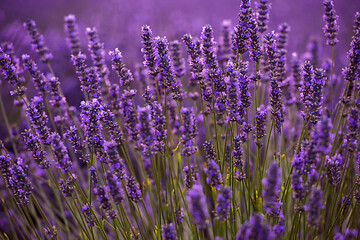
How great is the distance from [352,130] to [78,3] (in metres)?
9.72

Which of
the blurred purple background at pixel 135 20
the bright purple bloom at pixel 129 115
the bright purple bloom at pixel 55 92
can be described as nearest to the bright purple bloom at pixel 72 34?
the bright purple bloom at pixel 55 92

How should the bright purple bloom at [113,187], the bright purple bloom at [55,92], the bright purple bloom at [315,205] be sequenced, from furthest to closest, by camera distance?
the bright purple bloom at [55,92], the bright purple bloom at [113,187], the bright purple bloom at [315,205]

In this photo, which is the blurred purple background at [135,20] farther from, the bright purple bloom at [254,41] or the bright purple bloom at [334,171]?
the bright purple bloom at [334,171]

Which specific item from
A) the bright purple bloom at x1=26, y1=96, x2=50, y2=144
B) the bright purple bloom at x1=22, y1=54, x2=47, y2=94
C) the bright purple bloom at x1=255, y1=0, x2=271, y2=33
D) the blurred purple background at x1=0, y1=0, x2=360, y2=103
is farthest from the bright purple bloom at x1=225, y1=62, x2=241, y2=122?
the blurred purple background at x1=0, y1=0, x2=360, y2=103

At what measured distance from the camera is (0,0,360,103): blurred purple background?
5.80 metres

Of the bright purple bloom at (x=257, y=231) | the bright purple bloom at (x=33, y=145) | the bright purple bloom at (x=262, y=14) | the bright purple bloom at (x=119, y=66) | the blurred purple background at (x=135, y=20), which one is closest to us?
the bright purple bloom at (x=257, y=231)

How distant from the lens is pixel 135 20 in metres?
8.33

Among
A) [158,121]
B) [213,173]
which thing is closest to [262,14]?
[158,121]

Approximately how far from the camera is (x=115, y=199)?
1535 millimetres

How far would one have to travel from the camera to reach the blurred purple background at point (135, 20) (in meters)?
5.80

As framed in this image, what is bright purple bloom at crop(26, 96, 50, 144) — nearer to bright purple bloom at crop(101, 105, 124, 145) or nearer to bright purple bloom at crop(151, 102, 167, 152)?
bright purple bloom at crop(101, 105, 124, 145)

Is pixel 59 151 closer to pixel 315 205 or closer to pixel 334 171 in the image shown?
pixel 315 205

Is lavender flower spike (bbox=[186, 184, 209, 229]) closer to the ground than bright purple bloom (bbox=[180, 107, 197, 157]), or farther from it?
closer to the ground

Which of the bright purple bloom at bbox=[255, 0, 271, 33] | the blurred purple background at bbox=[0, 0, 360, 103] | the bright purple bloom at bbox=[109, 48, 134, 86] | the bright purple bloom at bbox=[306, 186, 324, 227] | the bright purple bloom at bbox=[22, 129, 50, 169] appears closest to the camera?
the bright purple bloom at bbox=[306, 186, 324, 227]
